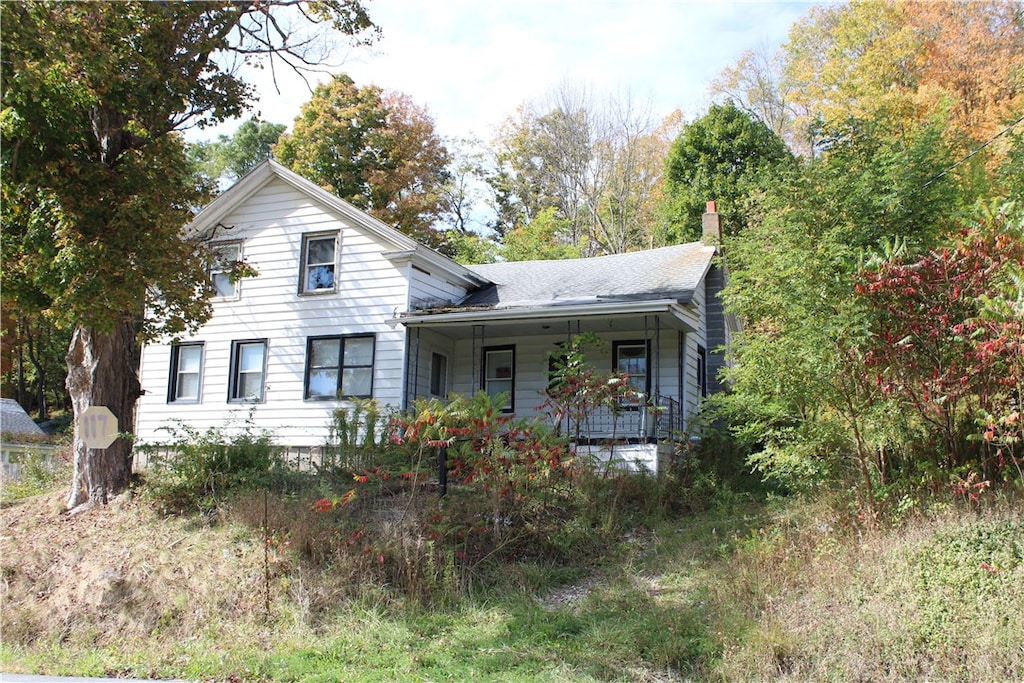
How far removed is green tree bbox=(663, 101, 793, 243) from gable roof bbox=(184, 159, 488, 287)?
35.8ft

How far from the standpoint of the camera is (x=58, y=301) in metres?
11.4

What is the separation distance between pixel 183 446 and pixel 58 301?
2875mm

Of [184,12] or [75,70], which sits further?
[184,12]

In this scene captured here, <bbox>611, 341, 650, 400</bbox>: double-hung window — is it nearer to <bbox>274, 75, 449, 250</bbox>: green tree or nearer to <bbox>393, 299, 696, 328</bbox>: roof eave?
<bbox>393, 299, 696, 328</bbox>: roof eave

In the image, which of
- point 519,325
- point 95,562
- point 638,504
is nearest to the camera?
point 95,562

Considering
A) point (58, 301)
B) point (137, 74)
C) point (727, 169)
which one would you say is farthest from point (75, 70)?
point (727, 169)

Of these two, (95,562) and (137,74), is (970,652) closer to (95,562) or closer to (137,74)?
(95,562)

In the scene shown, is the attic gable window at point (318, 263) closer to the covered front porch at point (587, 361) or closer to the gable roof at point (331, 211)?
the gable roof at point (331, 211)

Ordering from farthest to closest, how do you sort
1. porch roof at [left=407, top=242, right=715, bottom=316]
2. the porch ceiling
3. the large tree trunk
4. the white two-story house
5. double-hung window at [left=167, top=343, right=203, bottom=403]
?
double-hung window at [left=167, top=343, right=203, bottom=403] → the white two-story house → porch roof at [left=407, top=242, right=715, bottom=316] → the porch ceiling → the large tree trunk

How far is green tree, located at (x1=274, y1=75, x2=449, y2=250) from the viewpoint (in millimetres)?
31641

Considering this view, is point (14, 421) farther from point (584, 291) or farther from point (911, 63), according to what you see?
point (911, 63)

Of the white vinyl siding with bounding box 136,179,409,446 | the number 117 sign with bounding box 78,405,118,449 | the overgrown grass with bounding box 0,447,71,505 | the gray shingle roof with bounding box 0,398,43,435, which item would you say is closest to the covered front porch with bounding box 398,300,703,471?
the white vinyl siding with bounding box 136,179,409,446

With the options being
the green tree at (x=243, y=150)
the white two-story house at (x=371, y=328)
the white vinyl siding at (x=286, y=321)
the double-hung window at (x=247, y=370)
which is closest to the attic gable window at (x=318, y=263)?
the white two-story house at (x=371, y=328)

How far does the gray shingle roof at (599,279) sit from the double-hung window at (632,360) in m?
1.18
